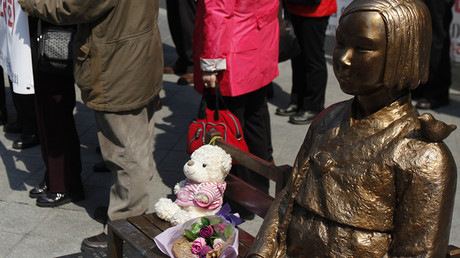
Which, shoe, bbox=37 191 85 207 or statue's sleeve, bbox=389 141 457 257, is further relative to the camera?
shoe, bbox=37 191 85 207

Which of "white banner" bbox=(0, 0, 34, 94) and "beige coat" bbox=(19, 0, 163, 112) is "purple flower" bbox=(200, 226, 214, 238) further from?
"white banner" bbox=(0, 0, 34, 94)

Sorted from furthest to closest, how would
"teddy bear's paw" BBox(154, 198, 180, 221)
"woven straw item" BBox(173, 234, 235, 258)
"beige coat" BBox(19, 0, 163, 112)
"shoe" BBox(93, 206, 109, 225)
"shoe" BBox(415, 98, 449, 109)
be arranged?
"shoe" BBox(415, 98, 449, 109) → "shoe" BBox(93, 206, 109, 225) → "beige coat" BBox(19, 0, 163, 112) → "teddy bear's paw" BBox(154, 198, 180, 221) → "woven straw item" BBox(173, 234, 235, 258)

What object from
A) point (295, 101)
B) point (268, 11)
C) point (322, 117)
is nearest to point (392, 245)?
point (322, 117)

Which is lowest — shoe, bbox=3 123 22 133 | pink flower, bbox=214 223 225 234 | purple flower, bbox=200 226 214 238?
shoe, bbox=3 123 22 133

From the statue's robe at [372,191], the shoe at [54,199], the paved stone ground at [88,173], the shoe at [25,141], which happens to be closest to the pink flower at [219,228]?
the statue's robe at [372,191]

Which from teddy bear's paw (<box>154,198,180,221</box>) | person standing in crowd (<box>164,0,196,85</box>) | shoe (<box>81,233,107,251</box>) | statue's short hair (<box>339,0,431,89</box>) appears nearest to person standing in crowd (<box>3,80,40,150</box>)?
shoe (<box>81,233,107,251</box>)

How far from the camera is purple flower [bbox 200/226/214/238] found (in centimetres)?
312

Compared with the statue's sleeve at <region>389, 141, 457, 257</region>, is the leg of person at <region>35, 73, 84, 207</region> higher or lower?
lower

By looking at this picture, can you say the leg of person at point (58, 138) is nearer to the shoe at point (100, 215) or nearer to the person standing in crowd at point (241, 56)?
A: the shoe at point (100, 215)

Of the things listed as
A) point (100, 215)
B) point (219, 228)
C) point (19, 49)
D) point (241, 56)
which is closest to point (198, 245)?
point (219, 228)

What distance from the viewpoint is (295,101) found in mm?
6871

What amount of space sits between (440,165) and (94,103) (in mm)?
2379

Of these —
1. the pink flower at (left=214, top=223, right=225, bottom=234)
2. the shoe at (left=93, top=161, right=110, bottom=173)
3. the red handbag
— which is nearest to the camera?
the pink flower at (left=214, top=223, right=225, bottom=234)

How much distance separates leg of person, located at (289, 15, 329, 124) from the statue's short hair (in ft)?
13.3
